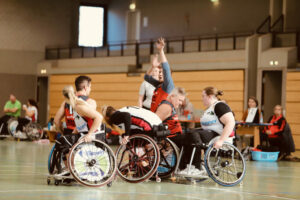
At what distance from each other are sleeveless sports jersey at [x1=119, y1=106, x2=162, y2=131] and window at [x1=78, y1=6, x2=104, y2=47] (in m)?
15.4

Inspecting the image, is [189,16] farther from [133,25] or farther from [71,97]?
[71,97]

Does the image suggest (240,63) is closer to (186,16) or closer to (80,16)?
(186,16)

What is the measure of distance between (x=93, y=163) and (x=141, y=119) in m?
0.73

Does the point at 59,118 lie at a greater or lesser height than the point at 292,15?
lesser

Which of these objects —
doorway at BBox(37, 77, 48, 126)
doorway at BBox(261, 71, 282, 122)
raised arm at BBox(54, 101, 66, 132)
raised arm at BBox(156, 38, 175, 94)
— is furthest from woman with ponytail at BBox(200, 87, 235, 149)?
doorway at BBox(37, 77, 48, 126)

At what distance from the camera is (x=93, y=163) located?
496 cm

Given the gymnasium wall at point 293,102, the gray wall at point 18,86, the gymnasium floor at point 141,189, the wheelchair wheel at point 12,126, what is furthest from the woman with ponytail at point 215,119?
the gray wall at point 18,86

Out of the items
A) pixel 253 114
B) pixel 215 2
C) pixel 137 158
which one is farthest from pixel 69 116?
pixel 215 2

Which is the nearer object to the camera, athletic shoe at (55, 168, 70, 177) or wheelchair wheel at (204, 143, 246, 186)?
athletic shoe at (55, 168, 70, 177)

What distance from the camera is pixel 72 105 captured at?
5.05 metres

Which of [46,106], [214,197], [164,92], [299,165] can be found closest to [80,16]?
Answer: [46,106]

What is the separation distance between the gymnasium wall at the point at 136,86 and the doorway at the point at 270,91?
57 centimetres

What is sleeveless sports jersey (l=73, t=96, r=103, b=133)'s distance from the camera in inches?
203

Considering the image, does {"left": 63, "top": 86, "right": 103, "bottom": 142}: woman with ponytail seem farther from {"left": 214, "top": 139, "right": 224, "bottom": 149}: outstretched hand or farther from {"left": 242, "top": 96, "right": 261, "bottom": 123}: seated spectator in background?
{"left": 242, "top": 96, "right": 261, "bottom": 123}: seated spectator in background
